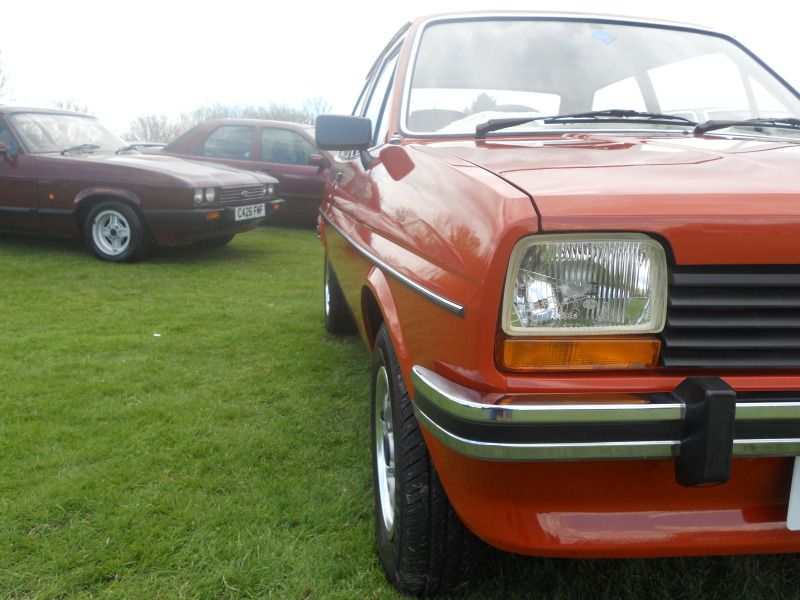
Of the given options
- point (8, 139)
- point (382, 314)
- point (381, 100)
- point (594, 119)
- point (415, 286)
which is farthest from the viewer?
point (8, 139)

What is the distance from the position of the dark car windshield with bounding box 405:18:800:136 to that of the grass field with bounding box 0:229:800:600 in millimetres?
1354

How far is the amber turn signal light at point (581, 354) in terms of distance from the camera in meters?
1.34

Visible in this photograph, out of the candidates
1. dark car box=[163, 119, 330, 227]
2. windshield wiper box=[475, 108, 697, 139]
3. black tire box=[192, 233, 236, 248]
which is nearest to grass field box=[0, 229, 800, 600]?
windshield wiper box=[475, 108, 697, 139]

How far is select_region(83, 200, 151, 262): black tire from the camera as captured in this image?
262 inches

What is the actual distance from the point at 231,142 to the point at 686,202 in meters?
8.68

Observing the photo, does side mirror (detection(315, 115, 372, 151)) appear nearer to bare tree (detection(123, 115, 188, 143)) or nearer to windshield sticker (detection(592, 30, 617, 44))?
windshield sticker (detection(592, 30, 617, 44))

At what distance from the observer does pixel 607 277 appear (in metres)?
1.35

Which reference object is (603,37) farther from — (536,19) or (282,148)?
(282,148)

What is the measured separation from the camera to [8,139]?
6863 millimetres

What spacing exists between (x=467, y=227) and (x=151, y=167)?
589 centimetres

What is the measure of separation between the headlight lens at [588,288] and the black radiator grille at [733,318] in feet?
0.14

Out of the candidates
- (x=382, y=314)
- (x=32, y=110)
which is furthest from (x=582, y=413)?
(x=32, y=110)

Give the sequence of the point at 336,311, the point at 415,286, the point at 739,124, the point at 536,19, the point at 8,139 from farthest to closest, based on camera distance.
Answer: the point at 8,139 → the point at 336,311 → the point at 536,19 → the point at 739,124 → the point at 415,286

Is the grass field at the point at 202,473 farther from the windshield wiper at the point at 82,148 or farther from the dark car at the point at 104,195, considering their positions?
the windshield wiper at the point at 82,148
